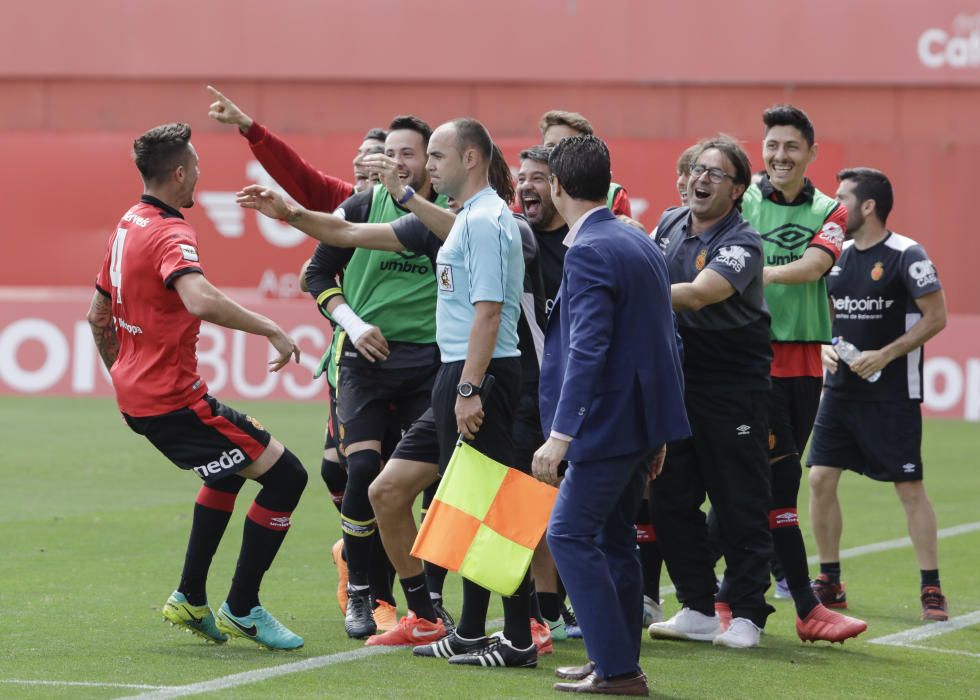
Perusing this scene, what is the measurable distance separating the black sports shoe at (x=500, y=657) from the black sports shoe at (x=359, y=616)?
79 centimetres

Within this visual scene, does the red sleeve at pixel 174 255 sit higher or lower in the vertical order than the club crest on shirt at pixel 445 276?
higher

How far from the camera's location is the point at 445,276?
252 inches

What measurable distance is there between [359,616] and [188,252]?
73.7 inches

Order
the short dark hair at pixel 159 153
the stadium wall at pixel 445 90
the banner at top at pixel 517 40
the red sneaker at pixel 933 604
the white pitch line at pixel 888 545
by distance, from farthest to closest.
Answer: the banner at top at pixel 517 40 → the stadium wall at pixel 445 90 → the white pitch line at pixel 888 545 → the red sneaker at pixel 933 604 → the short dark hair at pixel 159 153

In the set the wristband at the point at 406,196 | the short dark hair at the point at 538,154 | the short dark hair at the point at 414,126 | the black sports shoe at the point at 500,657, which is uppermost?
the short dark hair at the point at 414,126

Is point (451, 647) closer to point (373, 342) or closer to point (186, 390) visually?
point (373, 342)

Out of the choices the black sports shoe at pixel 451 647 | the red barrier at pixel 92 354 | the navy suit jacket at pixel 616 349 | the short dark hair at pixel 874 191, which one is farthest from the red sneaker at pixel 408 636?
the red barrier at pixel 92 354

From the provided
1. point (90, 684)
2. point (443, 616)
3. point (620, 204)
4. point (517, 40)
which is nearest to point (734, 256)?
point (620, 204)

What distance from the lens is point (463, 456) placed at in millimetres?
6156

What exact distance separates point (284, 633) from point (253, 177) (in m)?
16.1

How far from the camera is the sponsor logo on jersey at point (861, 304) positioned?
27.8 ft

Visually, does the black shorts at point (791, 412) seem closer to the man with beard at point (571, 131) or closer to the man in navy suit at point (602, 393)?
the man with beard at point (571, 131)

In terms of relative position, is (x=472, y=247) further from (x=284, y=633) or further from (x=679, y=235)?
(x=284, y=633)

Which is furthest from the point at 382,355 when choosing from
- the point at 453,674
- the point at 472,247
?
the point at 453,674
